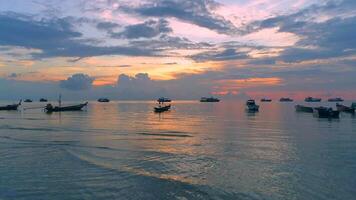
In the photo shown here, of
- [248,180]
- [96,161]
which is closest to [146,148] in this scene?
[96,161]

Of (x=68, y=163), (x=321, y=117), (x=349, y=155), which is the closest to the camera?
Result: (x=68, y=163)

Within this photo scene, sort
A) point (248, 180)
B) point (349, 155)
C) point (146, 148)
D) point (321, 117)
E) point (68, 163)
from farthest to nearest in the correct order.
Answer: point (321, 117) → point (146, 148) → point (349, 155) → point (68, 163) → point (248, 180)

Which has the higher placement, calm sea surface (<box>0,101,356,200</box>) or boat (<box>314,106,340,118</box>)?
boat (<box>314,106,340,118</box>)

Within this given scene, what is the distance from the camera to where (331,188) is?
16.4 metres

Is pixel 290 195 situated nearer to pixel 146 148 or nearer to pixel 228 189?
pixel 228 189

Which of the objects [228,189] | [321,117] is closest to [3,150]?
[228,189]

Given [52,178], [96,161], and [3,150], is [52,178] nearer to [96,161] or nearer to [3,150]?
[96,161]

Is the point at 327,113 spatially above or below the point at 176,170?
above

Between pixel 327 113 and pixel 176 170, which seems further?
pixel 327 113

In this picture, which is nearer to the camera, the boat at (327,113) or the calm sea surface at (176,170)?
the calm sea surface at (176,170)

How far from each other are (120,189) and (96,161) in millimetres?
6992

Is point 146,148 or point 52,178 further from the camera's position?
point 146,148

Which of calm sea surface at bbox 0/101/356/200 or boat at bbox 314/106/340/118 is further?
boat at bbox 314/106/340/118

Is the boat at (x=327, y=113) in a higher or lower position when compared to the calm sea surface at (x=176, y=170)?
higher
